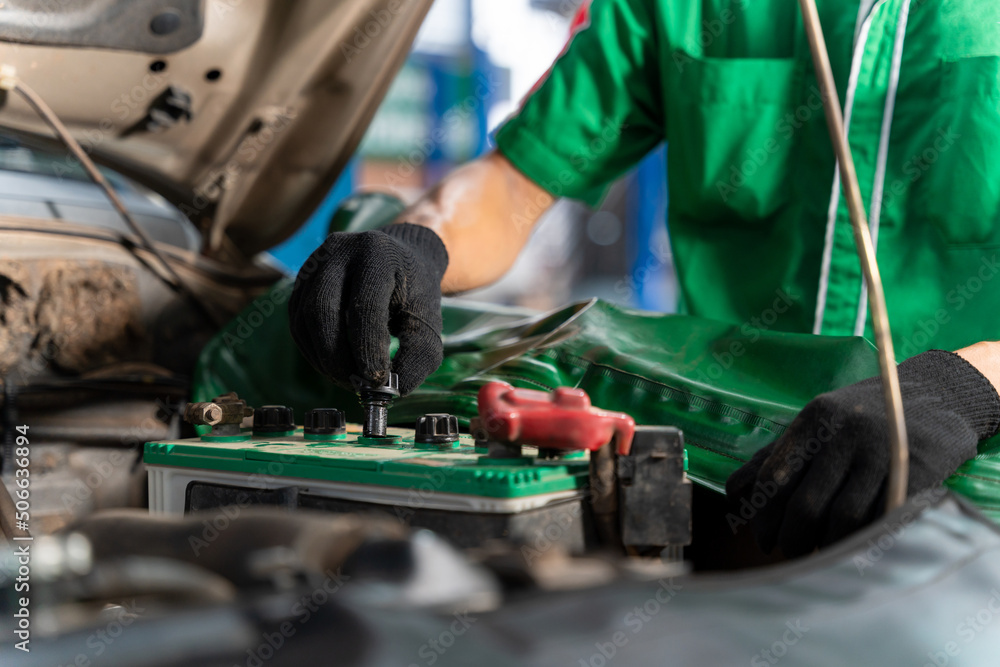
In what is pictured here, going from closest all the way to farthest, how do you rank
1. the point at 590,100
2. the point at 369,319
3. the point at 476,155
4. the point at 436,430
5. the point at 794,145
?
1. the point at 436,430
2. the point at 369,319
3. the point at 794,145
4. the point at 590,100
5. the point at 476,155

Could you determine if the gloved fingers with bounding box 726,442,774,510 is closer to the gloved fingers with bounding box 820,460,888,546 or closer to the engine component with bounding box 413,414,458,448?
the gloved fingers with bounding box 820,460,888,546

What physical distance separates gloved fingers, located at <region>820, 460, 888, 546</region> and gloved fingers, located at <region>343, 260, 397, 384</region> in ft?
1.10

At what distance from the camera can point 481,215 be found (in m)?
1.10

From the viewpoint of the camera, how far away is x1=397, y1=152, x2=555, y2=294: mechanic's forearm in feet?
3.49

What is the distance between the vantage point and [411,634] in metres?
0.25

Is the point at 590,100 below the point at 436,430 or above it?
above

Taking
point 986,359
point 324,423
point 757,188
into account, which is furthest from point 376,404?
point 757,188

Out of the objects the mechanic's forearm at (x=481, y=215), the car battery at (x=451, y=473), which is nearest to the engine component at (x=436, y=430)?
the car battery at (x=451, y=473)

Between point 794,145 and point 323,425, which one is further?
point 794,145

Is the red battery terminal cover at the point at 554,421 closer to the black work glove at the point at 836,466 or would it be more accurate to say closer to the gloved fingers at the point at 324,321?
the black work glove at the point at 836,466

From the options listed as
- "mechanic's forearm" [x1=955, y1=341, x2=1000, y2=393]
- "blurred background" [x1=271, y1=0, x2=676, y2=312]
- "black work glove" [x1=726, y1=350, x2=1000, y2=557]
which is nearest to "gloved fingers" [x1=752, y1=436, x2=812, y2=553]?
"black work glove" [x1=726, y1=350, x2=1000, y2=557]

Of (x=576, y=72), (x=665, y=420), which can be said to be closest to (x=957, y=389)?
(x=665, y=420)

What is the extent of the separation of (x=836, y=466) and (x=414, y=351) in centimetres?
35

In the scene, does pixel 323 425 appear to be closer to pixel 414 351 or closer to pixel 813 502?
pixel 414 351
